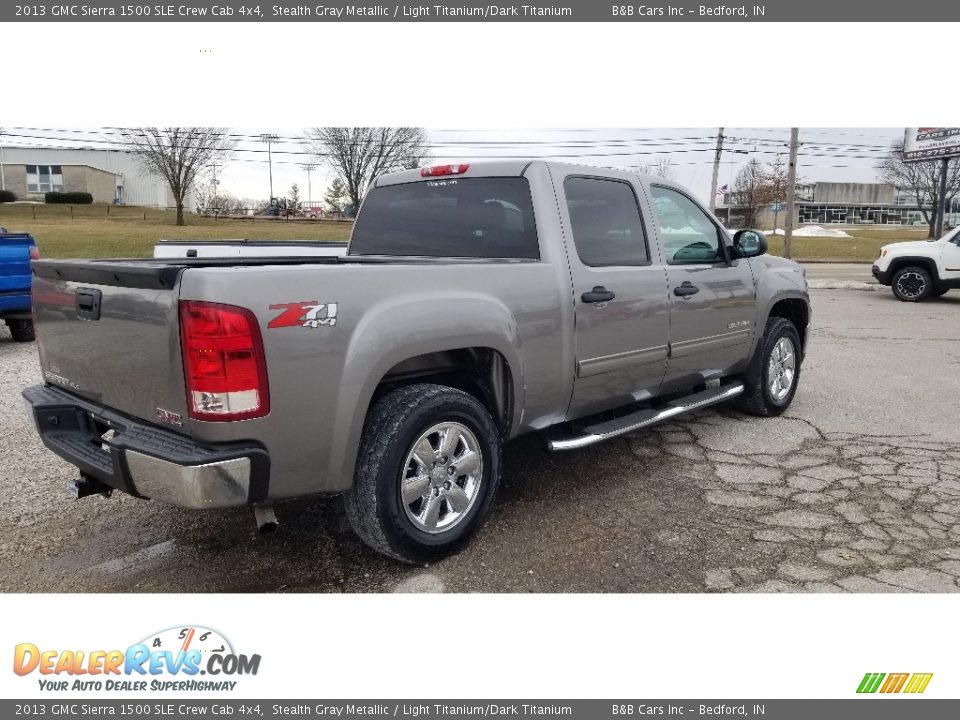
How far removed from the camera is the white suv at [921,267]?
47.7 feet

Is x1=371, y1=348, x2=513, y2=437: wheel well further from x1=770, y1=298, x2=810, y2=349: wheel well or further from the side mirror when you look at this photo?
x1=770, y1=298, x2=810, y2=349: wheel well

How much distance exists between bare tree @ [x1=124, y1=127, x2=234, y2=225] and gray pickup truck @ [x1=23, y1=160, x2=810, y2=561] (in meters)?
46.5

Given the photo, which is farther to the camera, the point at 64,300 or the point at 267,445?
the point at 64,300

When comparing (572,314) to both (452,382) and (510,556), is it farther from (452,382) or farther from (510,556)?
(510,556)

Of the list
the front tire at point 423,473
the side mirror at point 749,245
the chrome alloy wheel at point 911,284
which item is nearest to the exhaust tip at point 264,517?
the front tire at point 423,473

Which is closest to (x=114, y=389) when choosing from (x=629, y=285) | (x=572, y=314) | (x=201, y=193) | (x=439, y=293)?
(x=439, y=293)

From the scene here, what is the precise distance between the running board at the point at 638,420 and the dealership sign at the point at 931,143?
2760 centimetres

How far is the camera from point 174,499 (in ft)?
8.40

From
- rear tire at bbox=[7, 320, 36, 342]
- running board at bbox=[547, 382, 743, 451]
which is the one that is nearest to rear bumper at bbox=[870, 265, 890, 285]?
running board at bbox=[547, 382, 743, 451]

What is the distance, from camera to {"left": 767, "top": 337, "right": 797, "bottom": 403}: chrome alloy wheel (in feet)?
18.7

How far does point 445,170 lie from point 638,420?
1919 millimetres

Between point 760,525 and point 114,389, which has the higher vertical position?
point 114,389

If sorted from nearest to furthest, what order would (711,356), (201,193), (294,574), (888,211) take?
1. (294,574)
2. (711,356)
3. (201,193)
4. (888,211)

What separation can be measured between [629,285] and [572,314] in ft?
1.86
